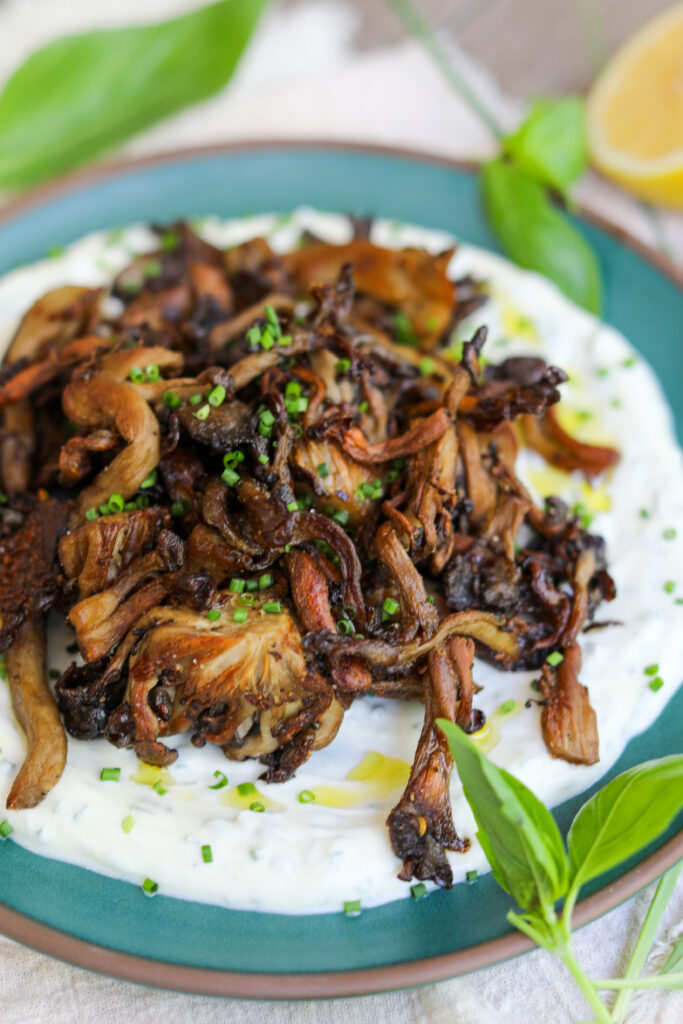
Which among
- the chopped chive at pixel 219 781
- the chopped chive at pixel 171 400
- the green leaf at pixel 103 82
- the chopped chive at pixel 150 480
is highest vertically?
the green leaf at pixel 103 82

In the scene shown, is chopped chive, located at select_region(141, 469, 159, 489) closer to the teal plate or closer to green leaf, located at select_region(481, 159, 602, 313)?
the teal plate

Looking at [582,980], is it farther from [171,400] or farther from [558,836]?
[171,400]

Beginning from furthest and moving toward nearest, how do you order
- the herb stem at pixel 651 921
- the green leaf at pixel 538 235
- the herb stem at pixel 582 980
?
the green leaf at pixel 538 235 → the herb stem at pixel 651 921 → the herb stem at pixel 582 980

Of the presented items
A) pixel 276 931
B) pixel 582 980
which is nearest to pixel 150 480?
pixel 276 931

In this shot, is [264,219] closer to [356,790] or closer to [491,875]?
[356,790]

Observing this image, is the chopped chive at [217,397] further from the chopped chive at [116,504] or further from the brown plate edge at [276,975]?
the brown plate edge at [276,975]

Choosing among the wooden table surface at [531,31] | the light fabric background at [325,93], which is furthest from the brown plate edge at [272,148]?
the wooden table surface at [531,31]

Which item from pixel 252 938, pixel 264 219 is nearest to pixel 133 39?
pixel 264 219
